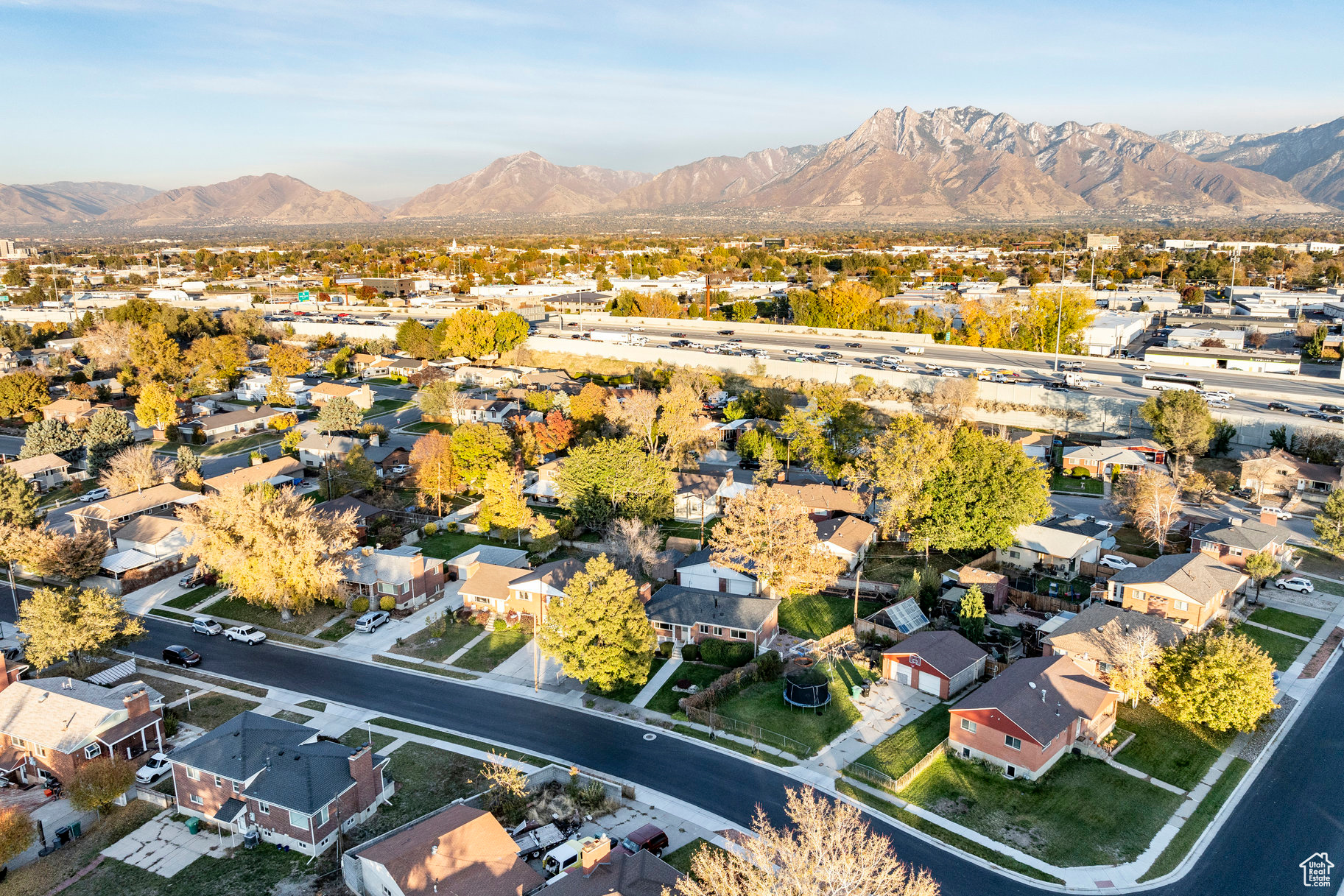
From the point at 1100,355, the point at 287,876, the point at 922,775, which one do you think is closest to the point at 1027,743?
the point at 922,775

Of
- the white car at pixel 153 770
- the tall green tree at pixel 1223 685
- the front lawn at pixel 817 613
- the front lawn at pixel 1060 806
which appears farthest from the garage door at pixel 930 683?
the white car at pixel 153 770

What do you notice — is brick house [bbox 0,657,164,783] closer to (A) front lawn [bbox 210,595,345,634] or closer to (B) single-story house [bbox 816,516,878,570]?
(A) front lawn [bbox 210,595,345,634]

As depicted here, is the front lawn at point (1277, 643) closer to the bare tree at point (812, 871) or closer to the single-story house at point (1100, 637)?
the single-story house at point (1100, 637)

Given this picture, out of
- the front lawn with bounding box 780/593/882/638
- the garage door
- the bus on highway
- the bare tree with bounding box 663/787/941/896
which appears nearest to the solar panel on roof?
the front lawn with bounding box 780/593/882/638

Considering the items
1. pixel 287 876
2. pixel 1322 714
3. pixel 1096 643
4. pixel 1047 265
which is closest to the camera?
pixel 287 876

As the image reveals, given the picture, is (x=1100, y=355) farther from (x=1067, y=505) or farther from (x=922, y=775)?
(x=922, y=775)

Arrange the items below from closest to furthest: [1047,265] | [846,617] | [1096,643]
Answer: [1096,643], [846,617], [1047,265]

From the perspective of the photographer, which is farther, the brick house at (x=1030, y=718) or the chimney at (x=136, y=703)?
the chimney at (x=136, y=703)
